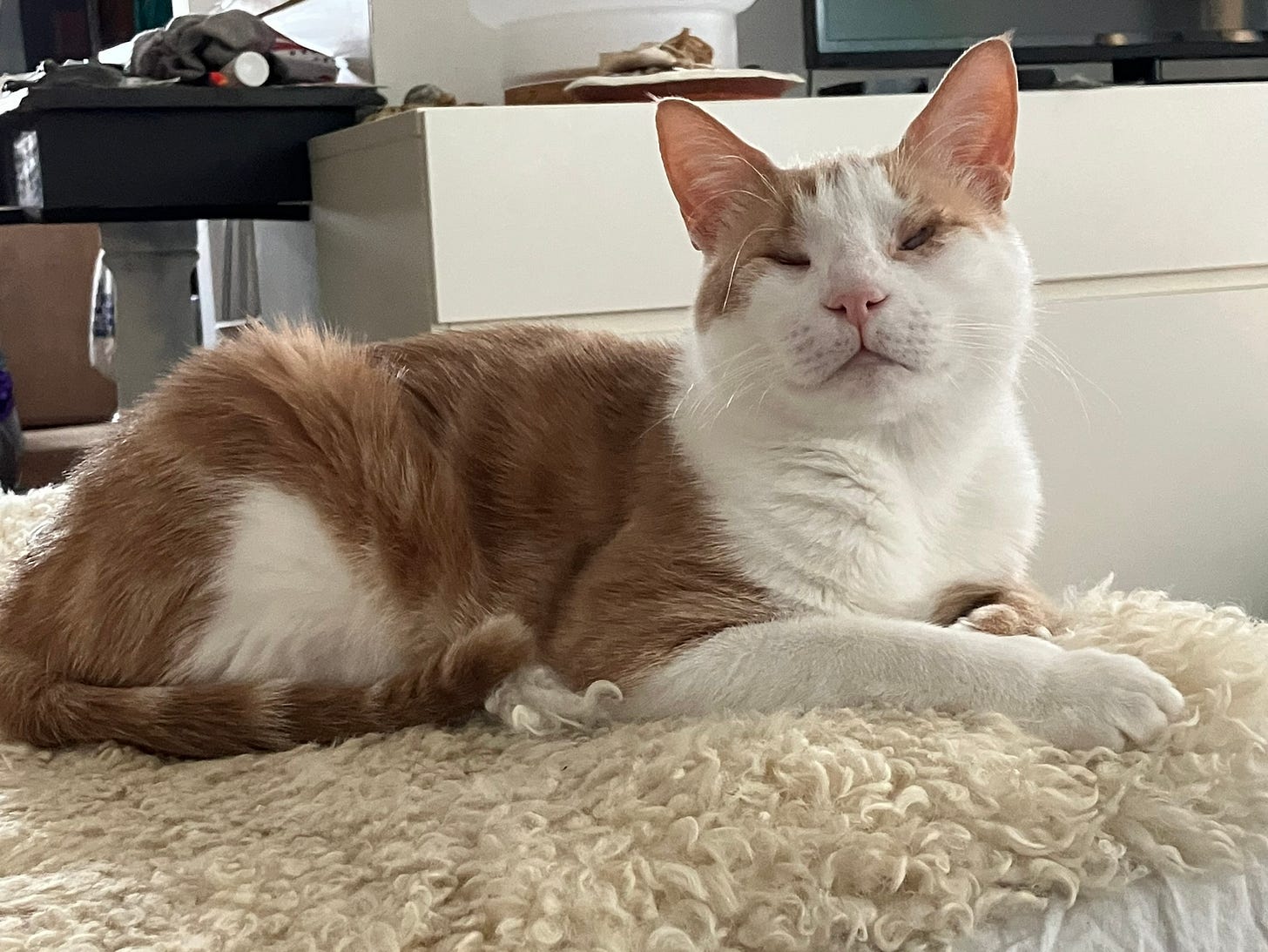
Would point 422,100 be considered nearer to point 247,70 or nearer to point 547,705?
point 247,70

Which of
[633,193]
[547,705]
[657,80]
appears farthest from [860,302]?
[657,80]

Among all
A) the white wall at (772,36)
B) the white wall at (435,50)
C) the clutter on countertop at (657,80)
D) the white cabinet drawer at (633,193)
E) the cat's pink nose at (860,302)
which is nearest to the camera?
the cat's pink nose at (860,302)

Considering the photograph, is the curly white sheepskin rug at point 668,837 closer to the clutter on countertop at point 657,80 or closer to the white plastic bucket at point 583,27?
the clutter on countertop at point 657,80

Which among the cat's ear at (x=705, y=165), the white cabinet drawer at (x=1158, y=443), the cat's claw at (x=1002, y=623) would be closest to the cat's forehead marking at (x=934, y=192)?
the cat's ear at (x=705, y=165)

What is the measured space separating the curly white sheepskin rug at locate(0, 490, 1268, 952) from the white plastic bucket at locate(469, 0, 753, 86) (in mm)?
1185

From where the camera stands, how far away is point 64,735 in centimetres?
102

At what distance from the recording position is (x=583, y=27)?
5.90ft

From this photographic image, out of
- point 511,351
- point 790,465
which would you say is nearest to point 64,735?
point 511,351

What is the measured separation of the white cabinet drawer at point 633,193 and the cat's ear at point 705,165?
→ 42 cm

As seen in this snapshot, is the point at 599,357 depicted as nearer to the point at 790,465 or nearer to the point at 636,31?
the point at 790,465

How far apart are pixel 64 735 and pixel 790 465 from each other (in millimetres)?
616

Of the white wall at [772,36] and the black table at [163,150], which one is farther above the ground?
the white wall at [772,36]

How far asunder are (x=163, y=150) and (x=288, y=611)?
974mm

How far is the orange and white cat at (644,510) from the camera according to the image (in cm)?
96
